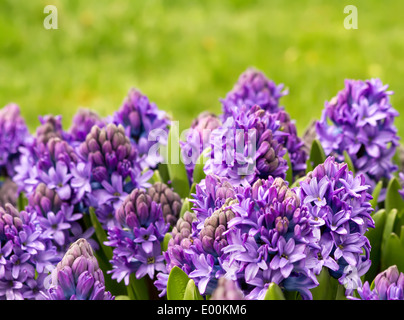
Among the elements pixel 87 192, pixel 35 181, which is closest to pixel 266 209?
pixel 87 192

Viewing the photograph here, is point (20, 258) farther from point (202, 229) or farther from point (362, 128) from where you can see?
→ point (362, 128)

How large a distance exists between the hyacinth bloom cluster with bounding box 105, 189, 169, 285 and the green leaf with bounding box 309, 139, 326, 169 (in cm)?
70

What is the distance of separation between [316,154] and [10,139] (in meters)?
1.45

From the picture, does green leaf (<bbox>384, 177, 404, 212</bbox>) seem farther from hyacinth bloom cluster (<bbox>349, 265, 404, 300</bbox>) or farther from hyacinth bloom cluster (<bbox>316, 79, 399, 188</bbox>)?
hyacinth bloom cluster (<bbox>349, 265, 404, 300</bbox>)

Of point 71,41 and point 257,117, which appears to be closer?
point 257,117

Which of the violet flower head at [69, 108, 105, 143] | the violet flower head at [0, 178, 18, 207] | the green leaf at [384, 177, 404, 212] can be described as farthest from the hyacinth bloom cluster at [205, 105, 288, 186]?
the violet flower head at [0, 178, 18, 207]

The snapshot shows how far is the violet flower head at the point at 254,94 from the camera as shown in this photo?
302 centimetres

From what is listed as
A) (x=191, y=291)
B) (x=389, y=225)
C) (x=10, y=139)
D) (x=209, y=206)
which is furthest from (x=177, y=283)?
(x=10, y=139)

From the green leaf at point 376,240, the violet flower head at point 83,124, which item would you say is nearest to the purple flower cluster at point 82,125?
the violet flower head at point 83,124

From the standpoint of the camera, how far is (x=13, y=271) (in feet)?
7.18
